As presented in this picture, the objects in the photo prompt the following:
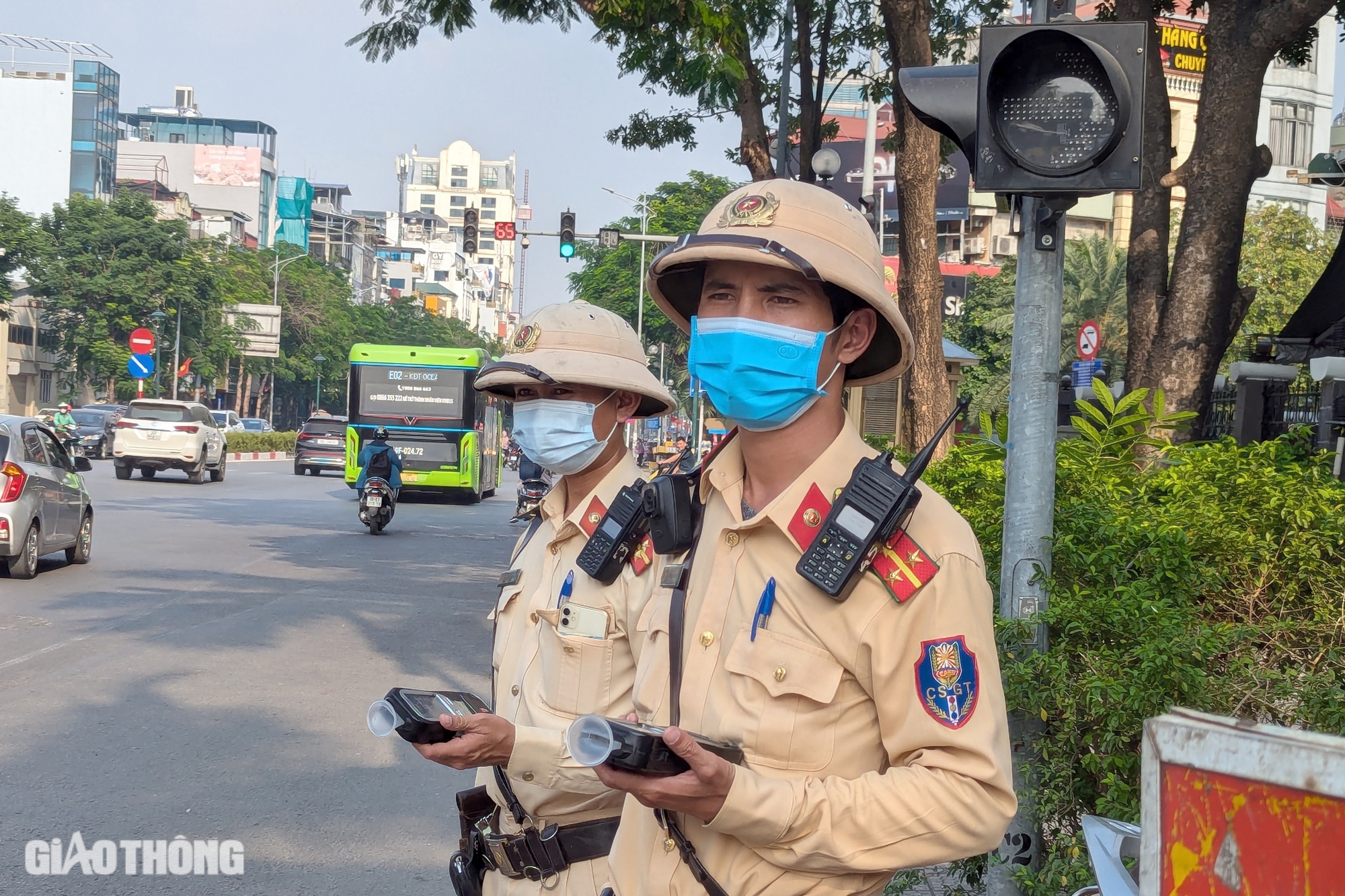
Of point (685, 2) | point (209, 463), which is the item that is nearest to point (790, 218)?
point (685, 2)

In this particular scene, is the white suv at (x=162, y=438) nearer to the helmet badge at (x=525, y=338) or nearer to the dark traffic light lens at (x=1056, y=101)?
the helmet badge at (x=525, y=338)

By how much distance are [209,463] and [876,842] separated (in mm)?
28745

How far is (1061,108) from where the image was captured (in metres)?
3.63

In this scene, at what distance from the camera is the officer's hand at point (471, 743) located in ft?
7.08

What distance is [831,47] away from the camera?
647 inches

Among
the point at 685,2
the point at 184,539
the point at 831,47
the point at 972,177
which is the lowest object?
the point at 184,539

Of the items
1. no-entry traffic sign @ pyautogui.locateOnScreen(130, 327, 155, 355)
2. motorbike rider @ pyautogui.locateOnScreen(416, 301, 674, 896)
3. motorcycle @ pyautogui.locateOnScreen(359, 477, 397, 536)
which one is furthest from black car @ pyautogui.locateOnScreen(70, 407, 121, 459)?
motorbike rider @ pyautogui.locateOnScreen(416, 301, 674, 896)

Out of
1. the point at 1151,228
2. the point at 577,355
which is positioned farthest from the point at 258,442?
the point at 577,355

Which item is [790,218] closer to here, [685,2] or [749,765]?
[749,765]

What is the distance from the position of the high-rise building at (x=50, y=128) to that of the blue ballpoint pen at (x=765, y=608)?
75.3 m

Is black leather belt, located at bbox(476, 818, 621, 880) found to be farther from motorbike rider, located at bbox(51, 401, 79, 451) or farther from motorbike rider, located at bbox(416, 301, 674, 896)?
motorbike rider, located at bbox(51, 401, 79, 451)

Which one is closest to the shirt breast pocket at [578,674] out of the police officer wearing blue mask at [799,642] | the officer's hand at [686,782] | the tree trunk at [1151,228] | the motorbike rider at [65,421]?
the police officer wearing blue mask at [799,642]

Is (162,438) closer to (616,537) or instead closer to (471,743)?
(616,537)

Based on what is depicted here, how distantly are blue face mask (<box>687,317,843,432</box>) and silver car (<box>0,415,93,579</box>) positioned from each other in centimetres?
1125
